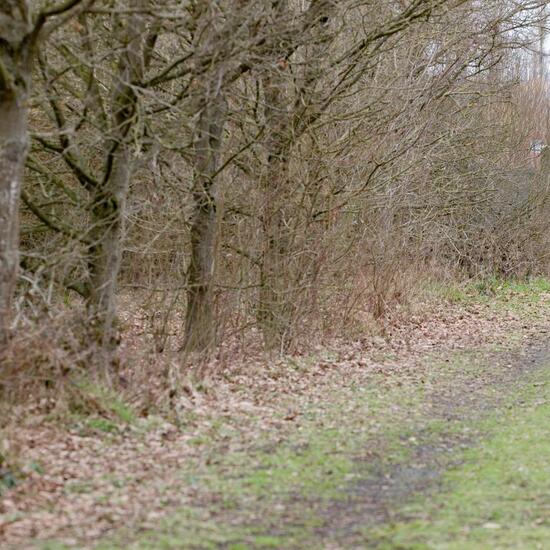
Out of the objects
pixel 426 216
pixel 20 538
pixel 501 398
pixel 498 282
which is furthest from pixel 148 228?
pixel 498 282

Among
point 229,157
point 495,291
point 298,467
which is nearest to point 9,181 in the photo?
point 298,467

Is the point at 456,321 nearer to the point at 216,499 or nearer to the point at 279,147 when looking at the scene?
the point at 279,147

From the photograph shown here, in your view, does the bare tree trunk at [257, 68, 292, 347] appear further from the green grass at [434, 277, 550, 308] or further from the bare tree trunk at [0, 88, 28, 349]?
the green grass at [434, 277, 550, 308]

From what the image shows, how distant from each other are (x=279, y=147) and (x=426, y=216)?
277 inches

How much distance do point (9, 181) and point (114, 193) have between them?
99.1 inches

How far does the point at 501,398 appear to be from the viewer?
1162cm

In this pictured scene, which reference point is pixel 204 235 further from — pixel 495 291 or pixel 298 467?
pixel 495 291

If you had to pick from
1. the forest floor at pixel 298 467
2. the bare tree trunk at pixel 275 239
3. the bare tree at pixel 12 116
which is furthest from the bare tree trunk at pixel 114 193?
the bare tree trunk at pixel 275 239

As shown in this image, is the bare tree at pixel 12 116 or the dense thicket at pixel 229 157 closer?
the bare tree at pixel 12 116

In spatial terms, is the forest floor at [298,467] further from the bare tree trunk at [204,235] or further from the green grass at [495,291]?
the green grass at [495,291]

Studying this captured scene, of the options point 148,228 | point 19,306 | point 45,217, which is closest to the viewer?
point 19,306

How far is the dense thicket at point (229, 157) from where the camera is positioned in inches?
380

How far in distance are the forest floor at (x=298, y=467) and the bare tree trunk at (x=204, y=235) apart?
816 mm

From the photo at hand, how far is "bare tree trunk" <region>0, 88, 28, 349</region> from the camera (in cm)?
809
